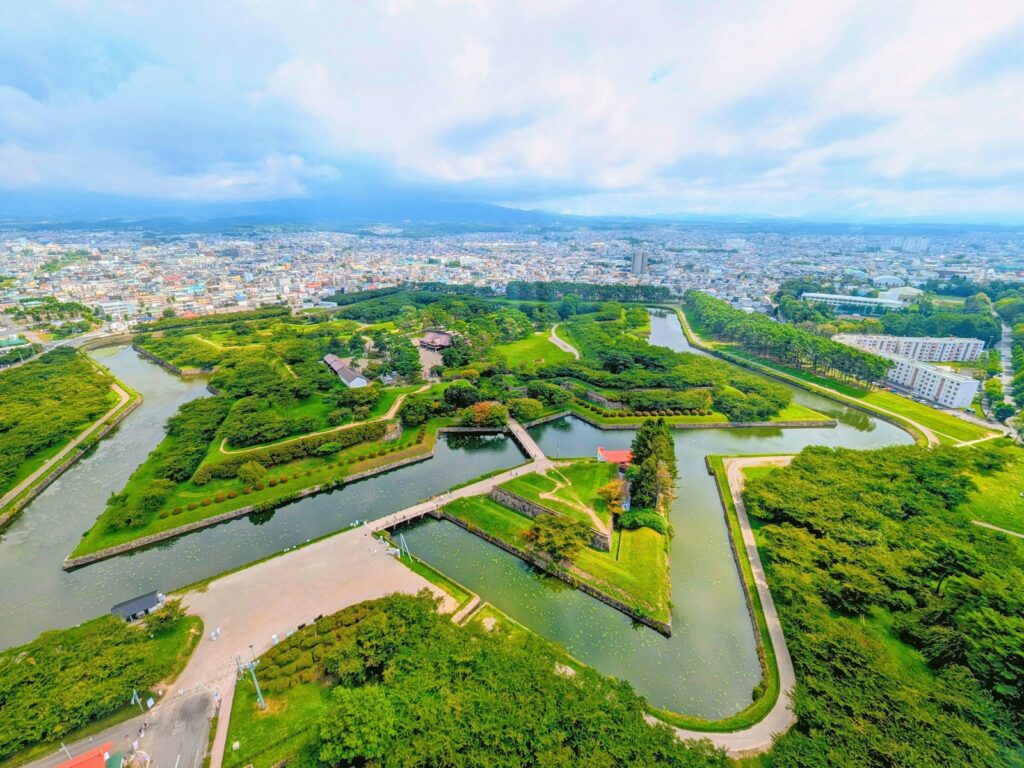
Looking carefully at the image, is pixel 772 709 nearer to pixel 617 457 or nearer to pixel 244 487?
pixel 617 457

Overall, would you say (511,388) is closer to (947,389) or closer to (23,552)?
(23,552)

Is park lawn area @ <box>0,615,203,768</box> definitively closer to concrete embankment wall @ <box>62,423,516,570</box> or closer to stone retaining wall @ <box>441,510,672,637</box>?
concrete embankment wall @ <box>62,423,516,570</box>

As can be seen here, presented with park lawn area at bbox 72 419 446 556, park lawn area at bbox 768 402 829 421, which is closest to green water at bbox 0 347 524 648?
park lawn area at bbox 72 419 446 556

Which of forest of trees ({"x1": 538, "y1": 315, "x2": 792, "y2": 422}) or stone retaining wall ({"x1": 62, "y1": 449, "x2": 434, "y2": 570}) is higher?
forest of trees ({"x1": 538, "y1": 315, "x2": 792, "y2": 422})

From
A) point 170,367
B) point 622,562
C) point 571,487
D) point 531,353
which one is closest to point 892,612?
point 622,562

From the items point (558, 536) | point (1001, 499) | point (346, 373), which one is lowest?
point (1001, 499)

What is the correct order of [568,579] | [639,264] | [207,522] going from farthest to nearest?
[639,264] < [207,522] < [568,579]

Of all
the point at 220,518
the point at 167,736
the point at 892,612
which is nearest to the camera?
the point at 167,736
